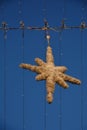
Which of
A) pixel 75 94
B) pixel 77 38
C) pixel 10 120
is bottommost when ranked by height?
pixel 10 120

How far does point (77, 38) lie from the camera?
12.4 feet

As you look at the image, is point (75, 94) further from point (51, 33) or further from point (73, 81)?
point (73, 81)

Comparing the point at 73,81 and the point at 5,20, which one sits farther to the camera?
the point at 5,20

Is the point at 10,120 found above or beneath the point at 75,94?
beneath

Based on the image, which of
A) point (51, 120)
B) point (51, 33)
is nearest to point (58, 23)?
point (51, 33)

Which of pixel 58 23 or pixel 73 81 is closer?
pixel 73 81

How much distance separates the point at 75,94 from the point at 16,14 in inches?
37.8

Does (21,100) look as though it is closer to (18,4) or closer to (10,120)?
(10,120)

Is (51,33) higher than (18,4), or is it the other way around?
(18,4)

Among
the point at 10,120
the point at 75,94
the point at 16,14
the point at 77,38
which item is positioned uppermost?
the point at 16,14

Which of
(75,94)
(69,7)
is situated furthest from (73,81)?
(69,7)

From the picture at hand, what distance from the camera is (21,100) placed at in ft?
12.6

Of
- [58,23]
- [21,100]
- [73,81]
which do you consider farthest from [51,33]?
[73,81]

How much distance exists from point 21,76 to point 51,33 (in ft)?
1.65
